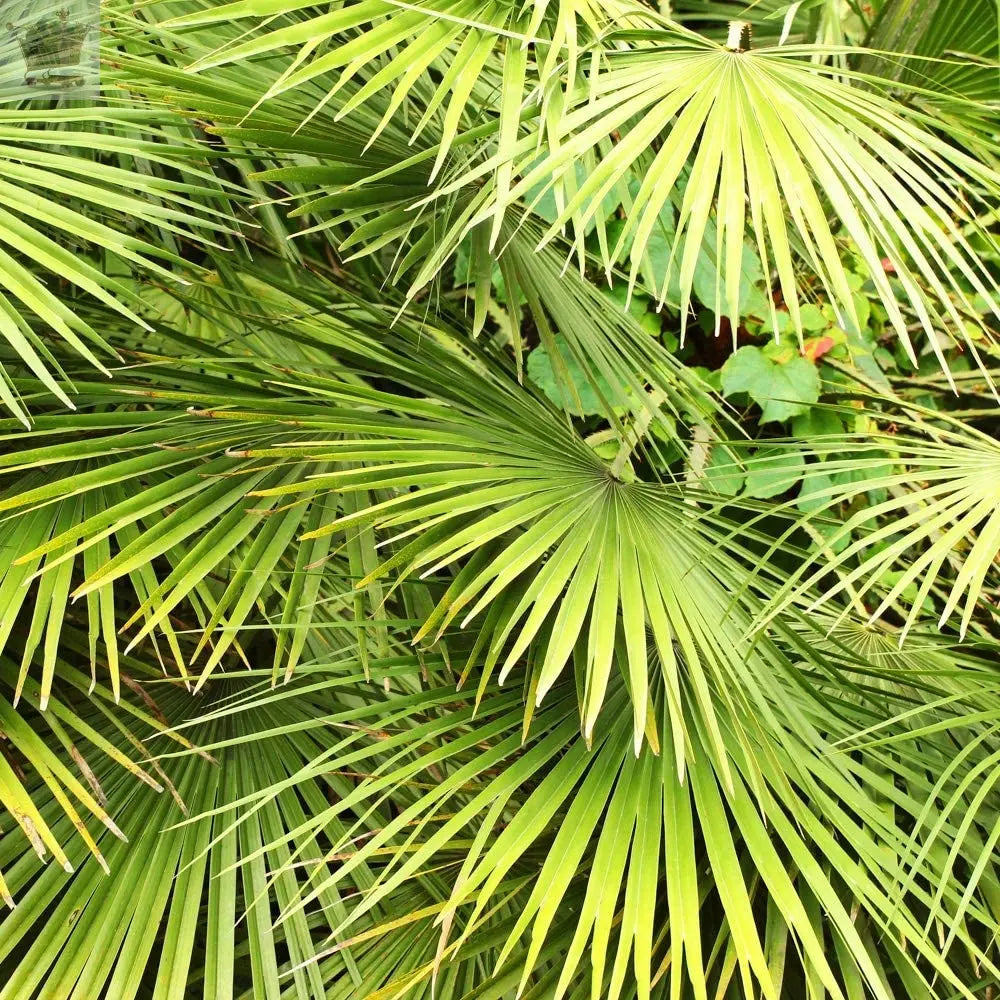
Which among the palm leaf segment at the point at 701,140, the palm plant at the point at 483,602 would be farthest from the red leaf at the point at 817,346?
the palm leaf segment at the point at 701,140

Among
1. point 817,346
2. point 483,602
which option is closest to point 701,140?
→ point 483,602

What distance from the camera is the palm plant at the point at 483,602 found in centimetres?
79

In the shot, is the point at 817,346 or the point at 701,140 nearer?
the point at 701,140

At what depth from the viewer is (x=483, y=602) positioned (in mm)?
754

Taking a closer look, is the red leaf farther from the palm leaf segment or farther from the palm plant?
the palm leaf segment

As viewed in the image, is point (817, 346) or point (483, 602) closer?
point (483, 602)

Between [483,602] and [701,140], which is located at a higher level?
[701,140]

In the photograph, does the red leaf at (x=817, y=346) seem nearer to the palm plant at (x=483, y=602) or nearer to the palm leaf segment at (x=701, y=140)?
the palm plant at (x=483, y=602)

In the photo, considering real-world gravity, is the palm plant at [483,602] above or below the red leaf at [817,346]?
below

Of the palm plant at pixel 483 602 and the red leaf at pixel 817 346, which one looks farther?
the red leaf at pixel 817 346

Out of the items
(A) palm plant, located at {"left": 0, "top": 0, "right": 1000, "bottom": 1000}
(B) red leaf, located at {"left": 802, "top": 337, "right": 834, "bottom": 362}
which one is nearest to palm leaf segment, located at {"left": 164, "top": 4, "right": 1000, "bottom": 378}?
(A) palm plant, located at {"left": 0, "top": 0, "right": 1000, "bottom": 1000}

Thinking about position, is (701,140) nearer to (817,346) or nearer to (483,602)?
(483,602)

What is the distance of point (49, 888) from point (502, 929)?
403mm

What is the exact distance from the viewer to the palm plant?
0.79m
